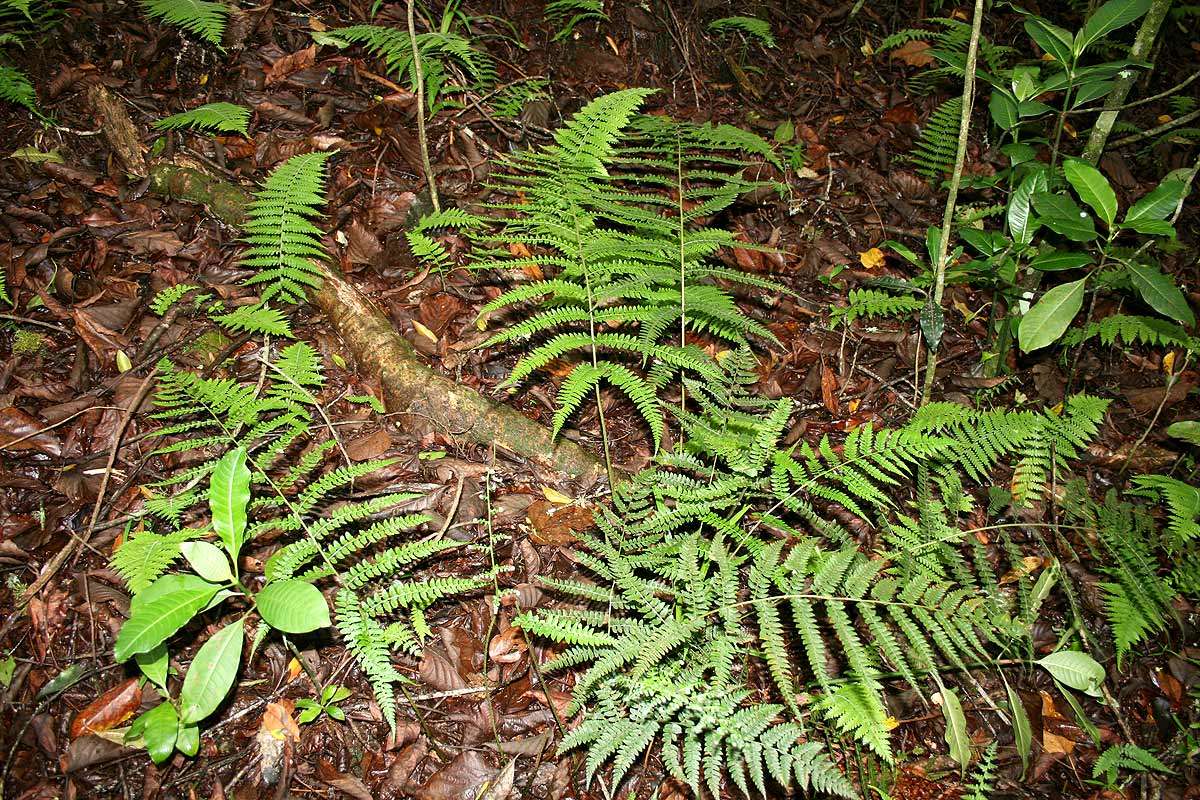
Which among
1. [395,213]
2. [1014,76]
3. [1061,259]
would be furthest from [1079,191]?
[395,213]

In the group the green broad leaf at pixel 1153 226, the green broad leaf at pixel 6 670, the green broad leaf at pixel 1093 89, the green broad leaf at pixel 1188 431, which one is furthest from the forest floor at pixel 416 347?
the green broad leaf at pixel 1093 89

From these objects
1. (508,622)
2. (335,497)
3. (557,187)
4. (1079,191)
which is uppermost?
(1079,191)

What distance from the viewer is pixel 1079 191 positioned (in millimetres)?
3172

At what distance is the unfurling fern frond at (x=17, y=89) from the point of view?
382cm

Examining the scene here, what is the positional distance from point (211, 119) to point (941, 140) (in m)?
4.75

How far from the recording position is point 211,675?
2170 millimetres

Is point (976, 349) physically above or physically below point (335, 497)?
above

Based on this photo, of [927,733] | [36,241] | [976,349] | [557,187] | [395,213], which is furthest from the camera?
[976,349]

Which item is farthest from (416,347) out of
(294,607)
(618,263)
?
(294,607)

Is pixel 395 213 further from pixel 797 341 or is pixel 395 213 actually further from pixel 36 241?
pixel 797 341

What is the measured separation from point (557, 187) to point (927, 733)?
3.02m

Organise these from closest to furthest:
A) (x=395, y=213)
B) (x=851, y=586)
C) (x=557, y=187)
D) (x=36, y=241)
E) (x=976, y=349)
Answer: (x=851, y=586) → (x=557, y=187) → (x=36, y=241) → (x=395, y=213) → (x=976, y=349)

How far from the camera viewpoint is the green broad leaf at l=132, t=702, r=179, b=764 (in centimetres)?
231

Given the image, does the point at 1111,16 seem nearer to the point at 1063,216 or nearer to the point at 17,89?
the point at 1063,216
